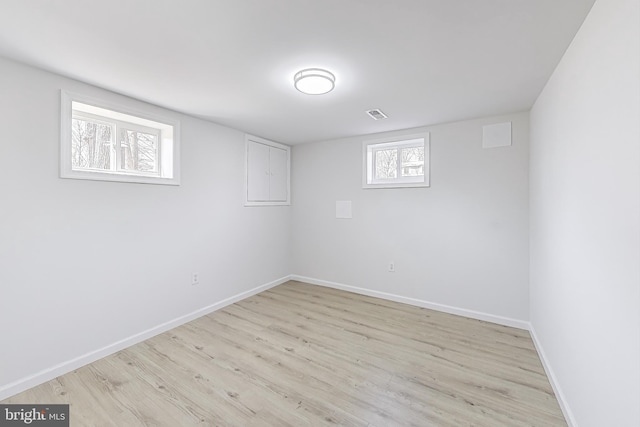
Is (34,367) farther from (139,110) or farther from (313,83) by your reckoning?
(313,83)

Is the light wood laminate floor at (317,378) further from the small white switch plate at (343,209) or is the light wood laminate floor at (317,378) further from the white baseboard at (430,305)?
the small white switch plate at (343,209)

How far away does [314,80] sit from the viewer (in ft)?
6.89

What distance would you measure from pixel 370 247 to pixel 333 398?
231 centimetres

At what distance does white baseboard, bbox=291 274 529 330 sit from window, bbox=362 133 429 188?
154 centimetres

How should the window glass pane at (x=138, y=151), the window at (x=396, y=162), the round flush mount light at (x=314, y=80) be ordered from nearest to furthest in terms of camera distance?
the round flush mount light at (x=314, y=80)
the window glass pane at (x=138, y=151)
the window at (x=396, y=162)

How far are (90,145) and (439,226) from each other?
3.80m

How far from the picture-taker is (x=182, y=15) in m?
1.46

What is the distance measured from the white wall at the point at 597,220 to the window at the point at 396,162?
4.98 ft

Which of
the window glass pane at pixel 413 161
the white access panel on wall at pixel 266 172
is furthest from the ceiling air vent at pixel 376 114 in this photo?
the white access panel on wall at pixel 266 172

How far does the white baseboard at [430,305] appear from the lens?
9.93 ft

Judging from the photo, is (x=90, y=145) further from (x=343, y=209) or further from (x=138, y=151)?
(x=343, y=209)

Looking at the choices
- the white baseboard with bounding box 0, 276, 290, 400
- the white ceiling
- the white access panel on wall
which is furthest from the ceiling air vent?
the white baseboard with bounding box 0, 276, 290, 400

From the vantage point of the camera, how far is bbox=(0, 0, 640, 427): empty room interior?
1.41m

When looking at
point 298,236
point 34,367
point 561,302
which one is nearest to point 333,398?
point 561,302
